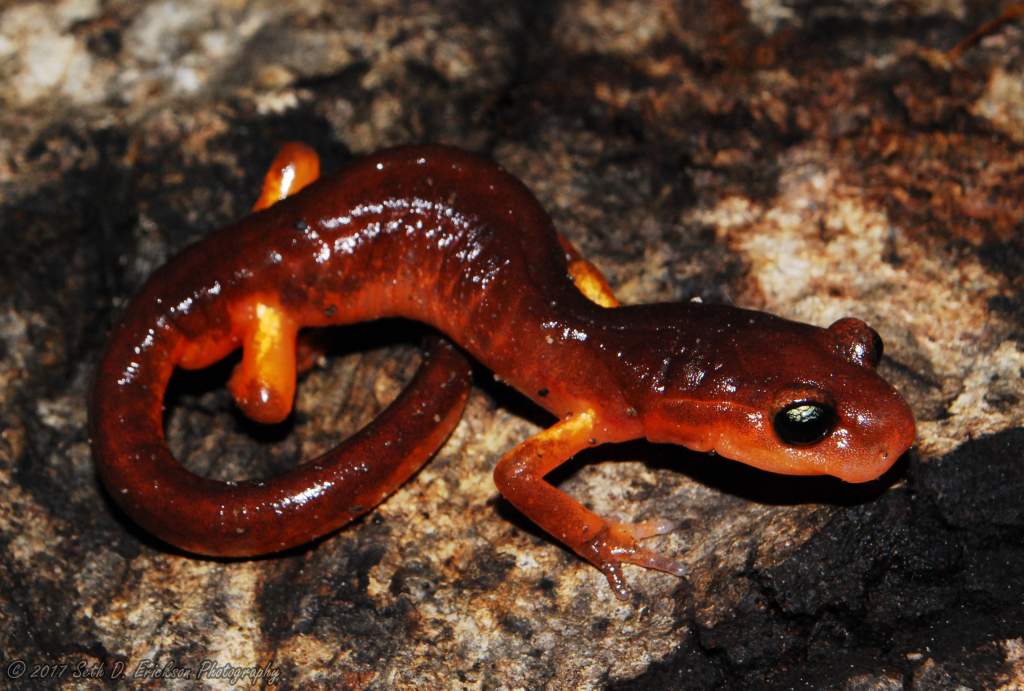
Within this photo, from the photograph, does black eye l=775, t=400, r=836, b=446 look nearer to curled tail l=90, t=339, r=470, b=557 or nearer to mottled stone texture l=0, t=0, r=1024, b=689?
mottled stone texture l=0, t=0, r=1024, b=689

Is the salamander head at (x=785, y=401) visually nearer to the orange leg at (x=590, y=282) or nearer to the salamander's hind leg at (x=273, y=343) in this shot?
the orange leg at (x=590, y=282)

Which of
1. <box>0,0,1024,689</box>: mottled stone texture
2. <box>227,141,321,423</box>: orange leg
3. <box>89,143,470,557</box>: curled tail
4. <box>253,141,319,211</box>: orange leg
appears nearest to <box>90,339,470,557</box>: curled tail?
<box>89,143,470,557</box>: curled tail

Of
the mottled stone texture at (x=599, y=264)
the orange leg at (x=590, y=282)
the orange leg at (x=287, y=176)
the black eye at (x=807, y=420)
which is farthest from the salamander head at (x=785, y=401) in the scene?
the orange leg at (x=287, y=176)

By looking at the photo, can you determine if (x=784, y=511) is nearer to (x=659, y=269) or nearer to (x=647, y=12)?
(x=659, y=269)

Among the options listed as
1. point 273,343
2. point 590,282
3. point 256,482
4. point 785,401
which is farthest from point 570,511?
point 273,343

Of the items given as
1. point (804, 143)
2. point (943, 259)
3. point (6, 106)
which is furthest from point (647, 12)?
point (6, 106)

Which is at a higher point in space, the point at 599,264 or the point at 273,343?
the point at 599,264

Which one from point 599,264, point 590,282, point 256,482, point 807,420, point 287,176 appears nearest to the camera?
point 807,420

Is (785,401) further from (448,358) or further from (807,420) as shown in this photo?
(448,358)
